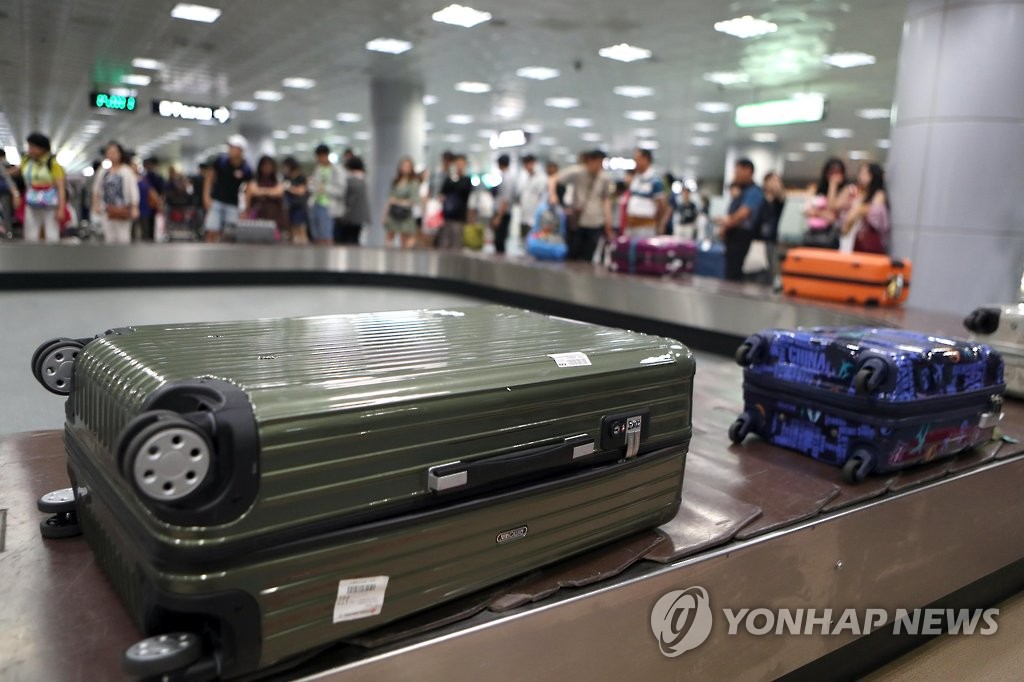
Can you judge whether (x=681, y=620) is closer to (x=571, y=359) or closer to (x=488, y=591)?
(x=488, y=591)

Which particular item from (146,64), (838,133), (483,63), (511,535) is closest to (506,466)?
(511,535)

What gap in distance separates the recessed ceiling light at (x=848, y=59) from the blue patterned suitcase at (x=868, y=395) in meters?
10.2

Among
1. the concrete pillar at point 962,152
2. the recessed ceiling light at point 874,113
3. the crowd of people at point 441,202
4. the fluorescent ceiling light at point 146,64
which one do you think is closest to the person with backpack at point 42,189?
the crowd of people at point 441,202

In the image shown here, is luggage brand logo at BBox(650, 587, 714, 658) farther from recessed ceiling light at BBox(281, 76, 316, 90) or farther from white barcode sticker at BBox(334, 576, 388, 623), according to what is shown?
recessed ceiling light at BBox(281, 76, 316, 90)

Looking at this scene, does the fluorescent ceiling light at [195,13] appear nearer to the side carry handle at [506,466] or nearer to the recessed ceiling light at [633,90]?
the recessed ceiling light at [633,90]

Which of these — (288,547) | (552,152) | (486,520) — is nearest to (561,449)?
(486,520)

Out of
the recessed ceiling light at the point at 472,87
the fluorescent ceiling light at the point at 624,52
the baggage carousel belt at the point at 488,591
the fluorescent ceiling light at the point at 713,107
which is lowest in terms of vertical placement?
the baggage carousel belt at the point at 488,591

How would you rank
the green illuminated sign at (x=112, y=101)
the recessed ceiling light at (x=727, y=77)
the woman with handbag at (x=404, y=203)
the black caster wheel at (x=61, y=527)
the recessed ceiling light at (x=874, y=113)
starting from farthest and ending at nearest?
1. the recessed ceiling light at (x=874, y=113)
2. the recessed ceiling light at (x=727, y=77)
3. the green illuminated sign at (x=112, y=101)
4. the woman with handbag at (x=404, y=203)
5. the black caster wheel at (x=61, y=527)

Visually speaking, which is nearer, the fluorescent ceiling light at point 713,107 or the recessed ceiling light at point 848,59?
the recessed ceiling light at point 848,59

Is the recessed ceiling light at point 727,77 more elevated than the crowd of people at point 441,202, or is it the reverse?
the recessed ceiling light at point 727,77

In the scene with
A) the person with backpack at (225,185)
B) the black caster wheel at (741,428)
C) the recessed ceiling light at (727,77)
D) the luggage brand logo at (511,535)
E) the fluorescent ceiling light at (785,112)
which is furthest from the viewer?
the recessed ceiling light at (727,77)

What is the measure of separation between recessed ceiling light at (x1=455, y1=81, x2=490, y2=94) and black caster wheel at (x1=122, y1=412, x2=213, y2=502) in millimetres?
14638

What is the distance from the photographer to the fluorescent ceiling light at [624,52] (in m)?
11.0

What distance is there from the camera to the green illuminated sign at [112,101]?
12.2m
